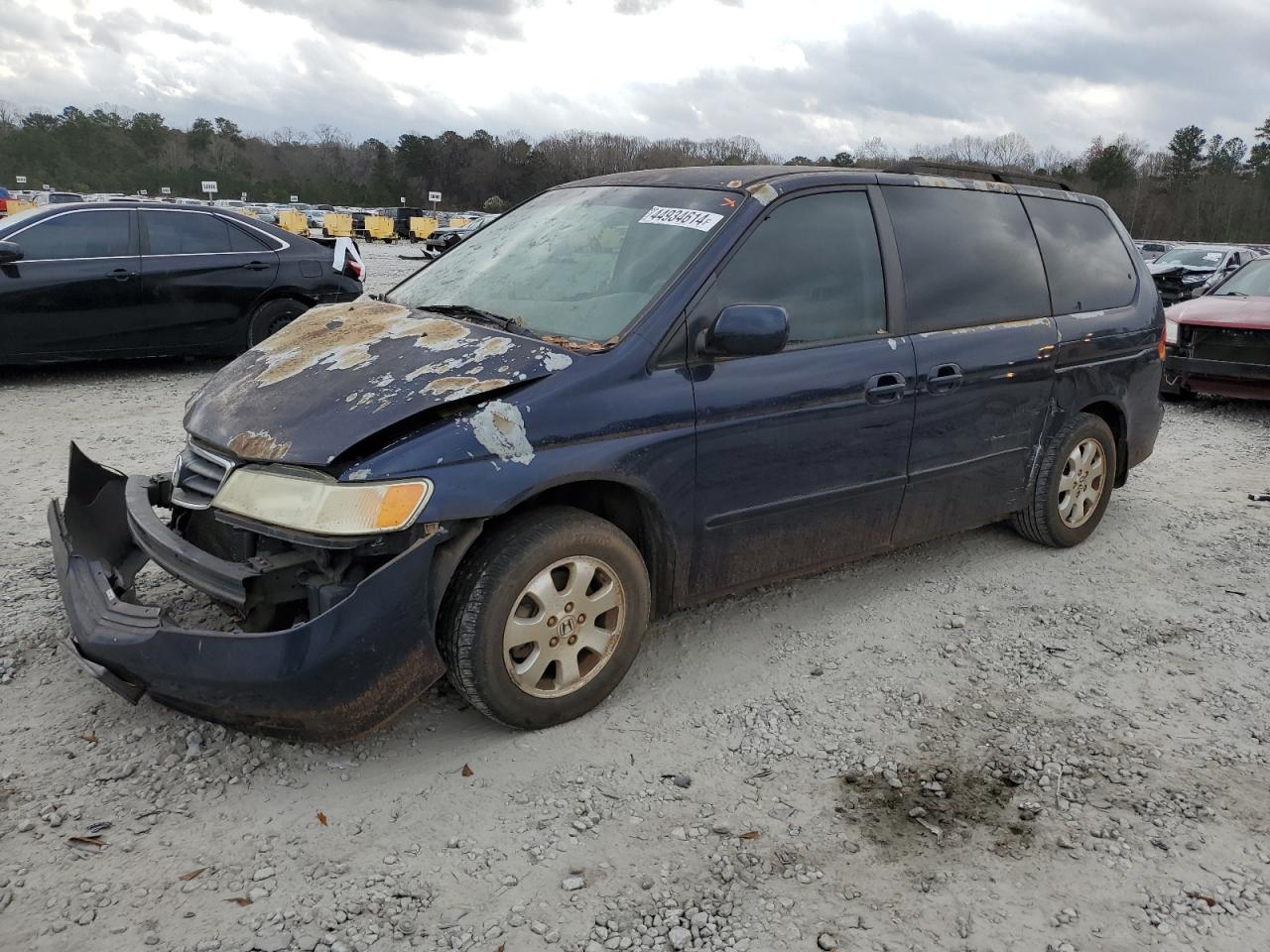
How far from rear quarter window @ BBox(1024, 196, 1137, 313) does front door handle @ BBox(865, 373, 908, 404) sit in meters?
1.34

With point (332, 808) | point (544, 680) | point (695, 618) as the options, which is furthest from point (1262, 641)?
point (332, 808)

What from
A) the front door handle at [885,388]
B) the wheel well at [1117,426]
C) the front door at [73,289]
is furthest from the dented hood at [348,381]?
the front door at [73,289]

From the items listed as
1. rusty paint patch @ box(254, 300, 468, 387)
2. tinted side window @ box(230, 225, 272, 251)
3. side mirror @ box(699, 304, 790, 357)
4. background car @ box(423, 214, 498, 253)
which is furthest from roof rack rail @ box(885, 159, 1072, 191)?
tinted side window @ box(230, 225, 272, 251)

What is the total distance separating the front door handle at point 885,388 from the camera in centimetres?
368

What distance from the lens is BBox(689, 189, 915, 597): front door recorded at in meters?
3.31

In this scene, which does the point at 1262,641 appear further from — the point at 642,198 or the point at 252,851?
the point at 252,851

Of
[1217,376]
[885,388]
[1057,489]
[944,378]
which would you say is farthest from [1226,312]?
[885,388]

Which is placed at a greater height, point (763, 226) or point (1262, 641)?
point (763, 226)

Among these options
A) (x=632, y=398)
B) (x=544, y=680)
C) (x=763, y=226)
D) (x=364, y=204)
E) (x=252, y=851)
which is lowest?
(x=252, y=851)

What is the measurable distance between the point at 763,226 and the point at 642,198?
0.58 m

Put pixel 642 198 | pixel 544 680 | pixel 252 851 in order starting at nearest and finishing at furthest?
1. pixel 252 851
2. pixel 544 680
3. pixel 642 198

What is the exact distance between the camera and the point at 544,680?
9.95 ft

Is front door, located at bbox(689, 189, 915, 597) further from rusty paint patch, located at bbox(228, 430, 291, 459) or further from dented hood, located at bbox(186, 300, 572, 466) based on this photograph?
rusty paint patch, located at bbox(228, 430, 291, 459)

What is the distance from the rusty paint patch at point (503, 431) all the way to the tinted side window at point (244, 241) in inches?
267
